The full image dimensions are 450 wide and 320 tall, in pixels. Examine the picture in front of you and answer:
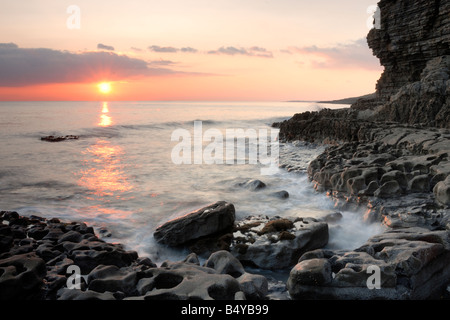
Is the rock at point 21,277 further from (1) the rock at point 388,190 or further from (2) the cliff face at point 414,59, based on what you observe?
(2) the cliff face at point 414,59

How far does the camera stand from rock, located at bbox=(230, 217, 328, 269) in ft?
19.8

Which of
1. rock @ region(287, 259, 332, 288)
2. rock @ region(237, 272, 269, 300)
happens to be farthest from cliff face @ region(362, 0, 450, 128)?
rock @ region(237, 272, 269, 300)

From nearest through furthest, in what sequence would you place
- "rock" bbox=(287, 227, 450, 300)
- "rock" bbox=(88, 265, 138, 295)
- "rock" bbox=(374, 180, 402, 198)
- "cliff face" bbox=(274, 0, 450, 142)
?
"rock" bbox=(287, 227, 450, 300) < "rock" bbox=(88, 265, 138, 295) < "rock" bbox=(374, 180, 402, 198) < "cliff face" bbox=(274, 0, 450, 142)

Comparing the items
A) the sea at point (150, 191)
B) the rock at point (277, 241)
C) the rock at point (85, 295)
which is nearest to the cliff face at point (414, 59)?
the sea at point (150, 191)

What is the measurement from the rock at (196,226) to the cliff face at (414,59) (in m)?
12.2

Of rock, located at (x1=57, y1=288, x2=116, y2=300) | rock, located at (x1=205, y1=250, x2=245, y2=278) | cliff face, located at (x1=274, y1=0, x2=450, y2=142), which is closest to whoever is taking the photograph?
rock, located at (x1=57, y1=288, x2=116, y2=300)

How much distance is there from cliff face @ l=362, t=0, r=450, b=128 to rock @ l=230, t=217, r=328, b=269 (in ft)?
36.9

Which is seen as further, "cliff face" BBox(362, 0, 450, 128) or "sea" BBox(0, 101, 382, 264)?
"cliff face" BBox(362, 0, 450, 128)

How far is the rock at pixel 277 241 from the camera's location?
6020 mm

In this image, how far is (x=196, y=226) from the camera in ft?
23.1

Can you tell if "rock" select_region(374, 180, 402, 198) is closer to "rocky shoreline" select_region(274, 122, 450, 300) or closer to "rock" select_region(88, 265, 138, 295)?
"rocky shoreline" select_region(274, 122, 450, 300)

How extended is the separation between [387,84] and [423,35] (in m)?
5.57

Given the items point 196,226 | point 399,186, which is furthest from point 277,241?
point 399,186
